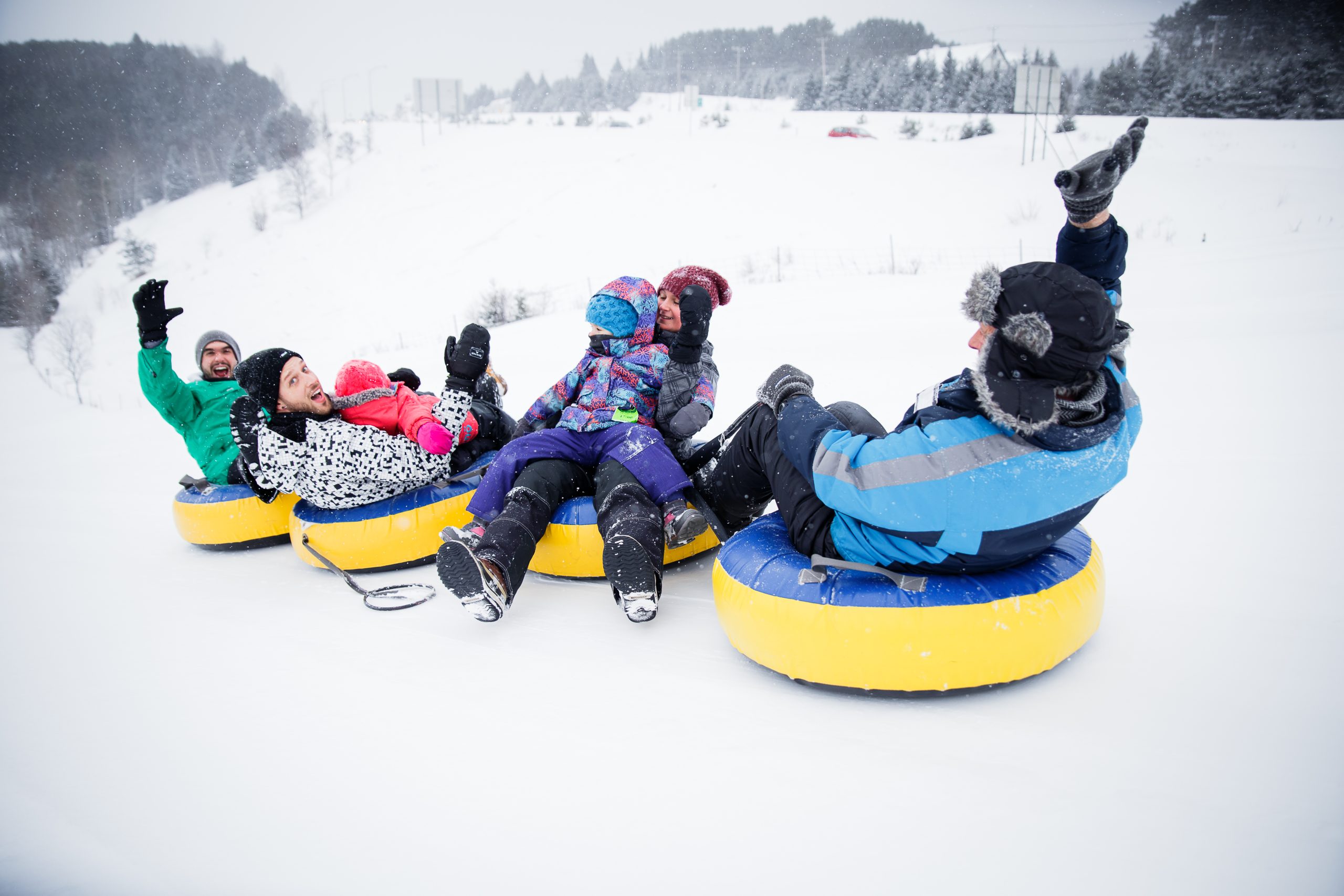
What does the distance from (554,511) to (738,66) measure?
203 feet

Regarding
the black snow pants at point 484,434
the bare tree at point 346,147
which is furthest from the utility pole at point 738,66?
the black snow pants at point 484,434

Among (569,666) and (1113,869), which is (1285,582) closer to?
(1113,869)

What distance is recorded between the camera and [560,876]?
5.32 feet

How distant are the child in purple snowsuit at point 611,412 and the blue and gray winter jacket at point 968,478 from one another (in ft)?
3.22

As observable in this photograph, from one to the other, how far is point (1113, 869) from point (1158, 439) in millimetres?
3411

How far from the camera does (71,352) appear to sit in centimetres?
1167

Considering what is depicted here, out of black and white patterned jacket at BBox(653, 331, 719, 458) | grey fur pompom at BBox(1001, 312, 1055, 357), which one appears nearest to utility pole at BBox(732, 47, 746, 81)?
black and white patterned jacket at BBox(653, 331, 719, 458)

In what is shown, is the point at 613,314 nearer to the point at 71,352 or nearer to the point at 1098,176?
the point at 1098,176

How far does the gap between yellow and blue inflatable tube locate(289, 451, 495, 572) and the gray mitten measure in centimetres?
264

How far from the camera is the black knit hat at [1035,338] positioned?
1.78m

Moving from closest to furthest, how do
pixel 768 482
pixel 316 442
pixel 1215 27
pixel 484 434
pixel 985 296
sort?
1. pixel 985 296
2. pixel 768 482
3. pixel 316 442
4. pixel 484 434
5. pixel 1215 27

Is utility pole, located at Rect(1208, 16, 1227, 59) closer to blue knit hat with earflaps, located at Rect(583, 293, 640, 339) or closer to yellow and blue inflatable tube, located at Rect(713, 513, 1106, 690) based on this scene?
blue knit hat with earflaps, located at Rect(583, 293, 640, 339)

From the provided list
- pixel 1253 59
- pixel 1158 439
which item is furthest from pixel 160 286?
pixel 1253 59

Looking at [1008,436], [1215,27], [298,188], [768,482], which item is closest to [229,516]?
[768,482]
